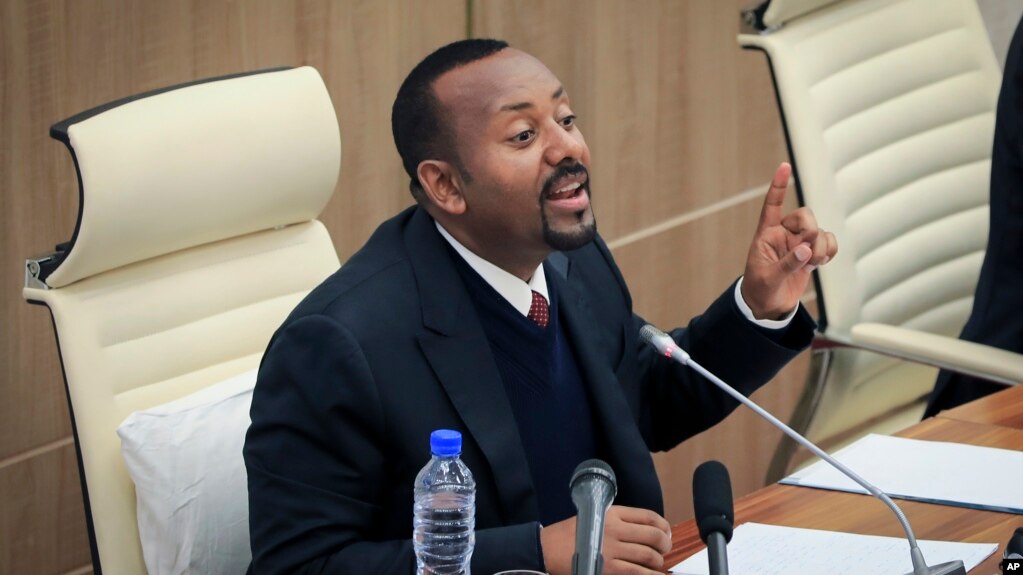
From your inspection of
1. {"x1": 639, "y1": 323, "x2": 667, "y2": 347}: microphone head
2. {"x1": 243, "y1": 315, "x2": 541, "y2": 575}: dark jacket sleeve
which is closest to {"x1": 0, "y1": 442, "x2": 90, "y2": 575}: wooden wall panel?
{"x1": 243, "y1": 315, "x2": 541, "y2": 575}: dark jacket sleeve

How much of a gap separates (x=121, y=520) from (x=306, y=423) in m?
0.35

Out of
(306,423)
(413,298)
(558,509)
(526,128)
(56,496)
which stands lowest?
(56,496)

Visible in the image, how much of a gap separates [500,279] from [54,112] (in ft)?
3.34

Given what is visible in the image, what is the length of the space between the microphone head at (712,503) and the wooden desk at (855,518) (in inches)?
16.4

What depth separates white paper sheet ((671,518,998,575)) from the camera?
1746 mm

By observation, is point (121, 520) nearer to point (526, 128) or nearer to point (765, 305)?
point (526, 128)

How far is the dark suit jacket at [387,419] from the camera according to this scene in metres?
1.73

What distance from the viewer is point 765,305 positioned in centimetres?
210

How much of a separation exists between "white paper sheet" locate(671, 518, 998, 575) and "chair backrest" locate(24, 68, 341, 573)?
0.75 m

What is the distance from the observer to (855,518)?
192 centimetres

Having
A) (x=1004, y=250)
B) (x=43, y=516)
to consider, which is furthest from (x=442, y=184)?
(x=1004, y=250)

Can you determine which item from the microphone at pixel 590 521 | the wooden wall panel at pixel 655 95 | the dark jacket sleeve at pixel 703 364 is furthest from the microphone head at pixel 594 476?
the wooden wall panel at pixel 655 95

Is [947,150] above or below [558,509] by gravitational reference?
above

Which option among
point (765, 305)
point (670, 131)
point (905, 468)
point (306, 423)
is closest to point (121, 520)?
point (306, 423)
